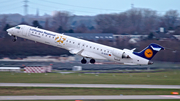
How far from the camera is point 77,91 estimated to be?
27141 millimetres

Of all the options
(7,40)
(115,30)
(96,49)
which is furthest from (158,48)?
(115,30)

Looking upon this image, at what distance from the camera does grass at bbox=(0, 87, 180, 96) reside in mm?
26109

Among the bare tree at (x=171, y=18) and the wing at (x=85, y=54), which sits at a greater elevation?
the bare tree at (x=171, y=18)

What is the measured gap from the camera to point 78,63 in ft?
191

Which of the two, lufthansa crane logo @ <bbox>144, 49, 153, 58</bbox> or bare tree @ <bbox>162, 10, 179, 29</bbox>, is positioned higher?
bare tree @ <bbox>162, 10, 179, 29</bbox>

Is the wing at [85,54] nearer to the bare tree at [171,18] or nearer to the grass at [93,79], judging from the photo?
the grass at [93,79]

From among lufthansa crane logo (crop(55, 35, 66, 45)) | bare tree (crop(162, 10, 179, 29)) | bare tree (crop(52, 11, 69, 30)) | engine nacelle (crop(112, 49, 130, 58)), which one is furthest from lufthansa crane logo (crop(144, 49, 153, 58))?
bare tree (crop(162, 10, 179, 29))

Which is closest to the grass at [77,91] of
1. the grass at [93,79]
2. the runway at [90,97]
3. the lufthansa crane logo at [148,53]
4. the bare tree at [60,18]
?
the runway at [90,97]

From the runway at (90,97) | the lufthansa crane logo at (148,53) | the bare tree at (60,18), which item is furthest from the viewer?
the bare tree at (60,18)

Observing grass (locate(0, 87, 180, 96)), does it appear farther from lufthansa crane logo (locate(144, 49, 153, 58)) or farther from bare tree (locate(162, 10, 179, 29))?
bare tree (locate(162, 10, 179, 29))

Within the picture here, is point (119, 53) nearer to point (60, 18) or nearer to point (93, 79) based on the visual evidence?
point (93, 79)

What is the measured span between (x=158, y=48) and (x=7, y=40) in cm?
3974

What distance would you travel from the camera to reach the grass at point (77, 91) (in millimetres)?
26109

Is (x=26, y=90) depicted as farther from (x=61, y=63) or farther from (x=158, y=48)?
(x=61, y=63)
